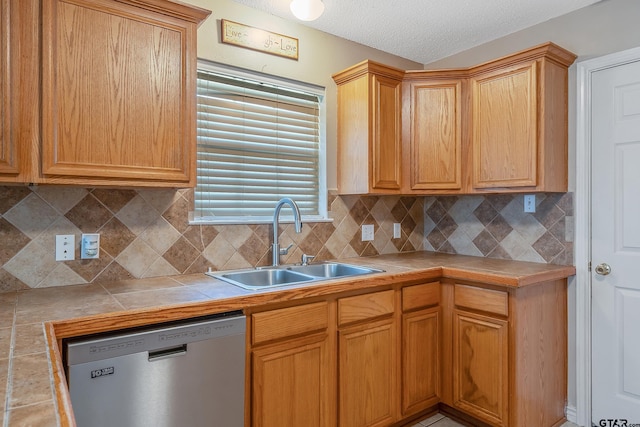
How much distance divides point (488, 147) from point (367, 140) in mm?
768

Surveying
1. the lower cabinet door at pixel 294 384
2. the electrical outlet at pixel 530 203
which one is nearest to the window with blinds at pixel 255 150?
the lower cabinet door at pixel 294 384

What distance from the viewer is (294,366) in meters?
1.79

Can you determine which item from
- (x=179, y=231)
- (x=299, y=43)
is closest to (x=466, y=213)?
(x=299, y=43)

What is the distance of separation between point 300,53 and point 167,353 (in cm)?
199

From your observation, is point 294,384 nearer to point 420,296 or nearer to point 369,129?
point 420,296

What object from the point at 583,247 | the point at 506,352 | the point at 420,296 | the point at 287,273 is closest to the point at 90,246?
the point at 287,273

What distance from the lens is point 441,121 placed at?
2.73 metres

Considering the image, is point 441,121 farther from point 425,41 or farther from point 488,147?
point 425,41

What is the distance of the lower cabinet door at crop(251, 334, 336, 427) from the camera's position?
168cm

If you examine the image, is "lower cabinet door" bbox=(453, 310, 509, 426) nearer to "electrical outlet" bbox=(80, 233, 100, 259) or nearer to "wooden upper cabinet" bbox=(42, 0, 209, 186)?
"wooden upper cabinet" bbox=(42, 0, 209, 186)

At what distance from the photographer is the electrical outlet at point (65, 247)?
1.81 m

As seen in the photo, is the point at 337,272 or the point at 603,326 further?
the point at 337,272

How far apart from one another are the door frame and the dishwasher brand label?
245cm

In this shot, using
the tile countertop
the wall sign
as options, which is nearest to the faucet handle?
the tile countertop
